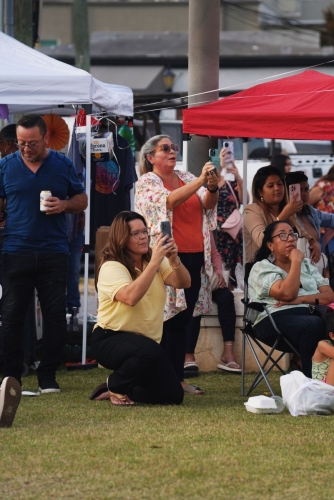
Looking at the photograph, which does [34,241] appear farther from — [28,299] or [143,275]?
[143,275]

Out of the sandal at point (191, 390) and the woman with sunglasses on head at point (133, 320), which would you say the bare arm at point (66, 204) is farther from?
the sandal at point (191, 390)

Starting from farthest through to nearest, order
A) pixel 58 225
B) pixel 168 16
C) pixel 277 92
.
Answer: pixel 168 16 → pixel 277 92 → pixel 58 225

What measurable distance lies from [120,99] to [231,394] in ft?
10.4

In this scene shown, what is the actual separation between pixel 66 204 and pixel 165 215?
2.24ft

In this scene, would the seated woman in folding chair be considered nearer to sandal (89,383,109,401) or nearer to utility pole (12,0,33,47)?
sandal (89,383,109,401)

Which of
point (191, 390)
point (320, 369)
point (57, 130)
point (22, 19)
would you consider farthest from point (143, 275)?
point (22, 19)

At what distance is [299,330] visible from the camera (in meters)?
6.82

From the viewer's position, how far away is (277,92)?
26.3 feet

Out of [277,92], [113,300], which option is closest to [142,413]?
[113,300]

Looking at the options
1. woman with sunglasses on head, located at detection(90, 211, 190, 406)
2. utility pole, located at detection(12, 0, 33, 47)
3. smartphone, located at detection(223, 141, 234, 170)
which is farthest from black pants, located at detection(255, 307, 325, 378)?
utility pole, located at detection(12, 0, 33, 47)

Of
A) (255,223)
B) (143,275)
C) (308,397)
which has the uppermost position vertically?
(255,223)

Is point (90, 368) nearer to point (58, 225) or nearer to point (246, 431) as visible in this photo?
point (58, 225)

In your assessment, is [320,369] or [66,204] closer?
[320,369]

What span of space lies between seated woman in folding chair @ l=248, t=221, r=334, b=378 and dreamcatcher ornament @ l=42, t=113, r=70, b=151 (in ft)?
9.03
